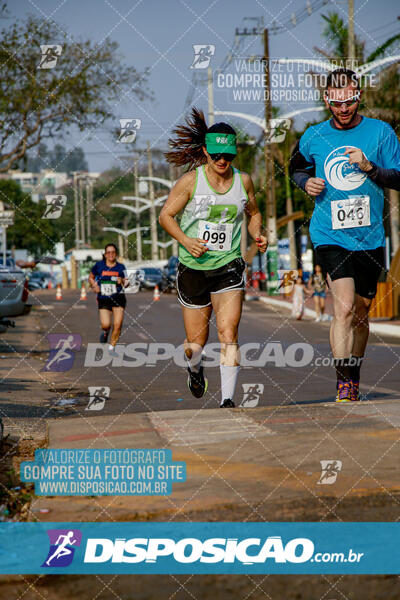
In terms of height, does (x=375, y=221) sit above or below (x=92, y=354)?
above

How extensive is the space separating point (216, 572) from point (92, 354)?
1274cm

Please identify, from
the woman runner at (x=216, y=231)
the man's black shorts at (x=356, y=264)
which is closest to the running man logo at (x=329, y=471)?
the woman runner at (x=216, y=231)

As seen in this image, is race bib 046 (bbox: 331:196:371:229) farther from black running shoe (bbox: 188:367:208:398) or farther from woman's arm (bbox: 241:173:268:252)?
black running shoe (bbox: 188:367:208:398)

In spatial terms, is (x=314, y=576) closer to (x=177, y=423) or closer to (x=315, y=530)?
(x=315, y=530)

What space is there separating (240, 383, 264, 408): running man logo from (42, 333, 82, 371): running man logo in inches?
154

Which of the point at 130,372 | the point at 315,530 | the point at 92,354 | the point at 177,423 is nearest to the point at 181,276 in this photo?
the point at 177,423

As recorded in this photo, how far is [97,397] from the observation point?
973 cm

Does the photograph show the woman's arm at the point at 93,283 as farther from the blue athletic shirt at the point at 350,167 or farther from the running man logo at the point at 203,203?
the blue athletic shirt at the point at 350,167

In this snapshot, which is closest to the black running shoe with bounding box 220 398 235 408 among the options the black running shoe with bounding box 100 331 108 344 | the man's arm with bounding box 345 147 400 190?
the man's arm with bounding box 345 147 400 190

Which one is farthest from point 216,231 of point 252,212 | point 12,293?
point 12,293

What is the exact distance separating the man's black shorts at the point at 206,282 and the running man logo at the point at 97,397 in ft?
5.91

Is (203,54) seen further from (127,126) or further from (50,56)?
(50,56)

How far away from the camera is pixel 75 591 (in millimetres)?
3219

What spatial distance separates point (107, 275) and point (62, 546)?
38.0ft
